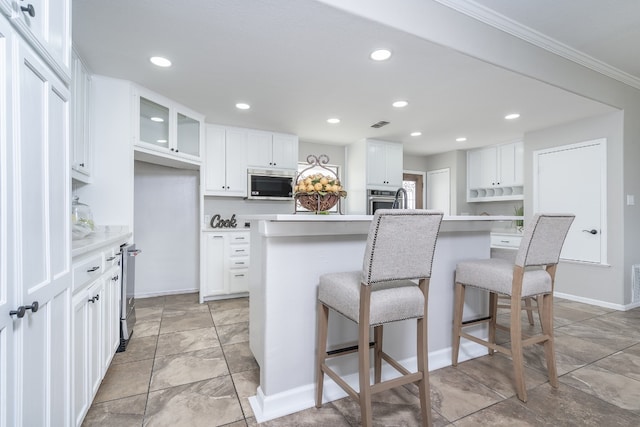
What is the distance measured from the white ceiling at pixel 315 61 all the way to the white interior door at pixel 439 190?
2169mm

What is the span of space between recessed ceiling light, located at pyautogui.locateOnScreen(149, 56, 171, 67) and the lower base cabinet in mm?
1508

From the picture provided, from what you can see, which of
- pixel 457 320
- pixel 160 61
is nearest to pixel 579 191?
pixel 457 320

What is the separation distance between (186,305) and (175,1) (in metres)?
3.03

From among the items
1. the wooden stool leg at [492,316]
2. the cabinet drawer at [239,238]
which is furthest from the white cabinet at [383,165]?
the wooden stool leg at [492,316]

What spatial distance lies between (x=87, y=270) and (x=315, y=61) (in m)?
2.09

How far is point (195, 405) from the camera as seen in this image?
1.74 meters

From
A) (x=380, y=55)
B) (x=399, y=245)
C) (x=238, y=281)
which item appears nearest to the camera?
(x=399, y=245)

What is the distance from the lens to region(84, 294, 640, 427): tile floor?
5.29ft

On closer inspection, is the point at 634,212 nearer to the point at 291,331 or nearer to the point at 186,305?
the point at 291,331

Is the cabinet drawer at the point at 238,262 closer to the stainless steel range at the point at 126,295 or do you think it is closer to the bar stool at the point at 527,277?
the stainless steel range at the point at 126,295

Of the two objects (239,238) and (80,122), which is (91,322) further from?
(239,238)

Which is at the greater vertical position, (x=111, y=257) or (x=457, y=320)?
(x=111, y=257)

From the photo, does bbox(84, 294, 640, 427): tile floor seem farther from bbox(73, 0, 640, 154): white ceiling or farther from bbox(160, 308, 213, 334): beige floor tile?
bbox(73, 0, 640, 154): white ceiling

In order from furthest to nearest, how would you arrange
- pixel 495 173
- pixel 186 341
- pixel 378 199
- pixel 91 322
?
pixel 495 173, pixel 378 199, pixel 186 341, pixel 91 322
